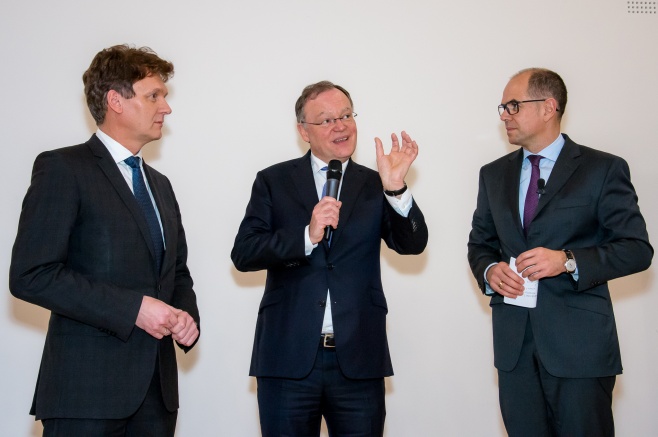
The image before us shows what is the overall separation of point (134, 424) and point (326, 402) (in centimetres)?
79

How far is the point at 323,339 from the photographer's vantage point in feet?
9.46

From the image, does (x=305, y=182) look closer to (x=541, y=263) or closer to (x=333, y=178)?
(x=333, y=178)

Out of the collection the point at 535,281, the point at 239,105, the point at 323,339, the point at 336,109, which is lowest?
the point at 323,339

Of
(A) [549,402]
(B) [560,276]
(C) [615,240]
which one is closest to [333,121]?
(B) [560,276]

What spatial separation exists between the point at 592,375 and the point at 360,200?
45.6 inches

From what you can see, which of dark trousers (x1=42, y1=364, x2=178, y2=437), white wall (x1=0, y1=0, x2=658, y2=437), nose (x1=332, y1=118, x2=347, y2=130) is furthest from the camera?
white wall (x1=0, y1=0, x2=658, y2=437)

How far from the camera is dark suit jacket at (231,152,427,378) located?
9.41 feet

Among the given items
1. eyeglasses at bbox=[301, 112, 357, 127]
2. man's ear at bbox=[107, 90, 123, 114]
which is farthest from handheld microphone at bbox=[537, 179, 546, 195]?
man's ear at bbox=[107, 90, 123, 114]

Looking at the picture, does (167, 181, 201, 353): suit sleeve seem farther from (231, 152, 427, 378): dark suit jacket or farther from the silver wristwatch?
the silver wristwatch

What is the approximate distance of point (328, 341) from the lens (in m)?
2.88

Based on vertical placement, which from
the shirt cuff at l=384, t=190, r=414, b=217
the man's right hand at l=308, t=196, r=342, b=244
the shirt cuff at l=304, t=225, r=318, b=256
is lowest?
the shirt cuff at l=304, t=225, r=318, b=256

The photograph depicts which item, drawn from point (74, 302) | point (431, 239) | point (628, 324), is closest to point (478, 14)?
point (431, 239)

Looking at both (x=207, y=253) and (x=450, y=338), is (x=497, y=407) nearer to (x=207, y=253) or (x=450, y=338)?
(x=450, y=338)

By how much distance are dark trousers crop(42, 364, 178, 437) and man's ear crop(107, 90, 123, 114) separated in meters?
0.98
